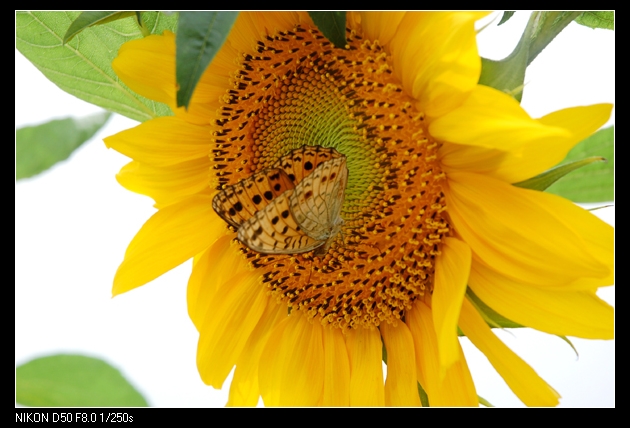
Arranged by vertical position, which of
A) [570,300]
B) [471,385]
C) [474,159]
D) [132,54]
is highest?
[132,54]

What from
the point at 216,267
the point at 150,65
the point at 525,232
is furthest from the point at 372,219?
the point at 150,65

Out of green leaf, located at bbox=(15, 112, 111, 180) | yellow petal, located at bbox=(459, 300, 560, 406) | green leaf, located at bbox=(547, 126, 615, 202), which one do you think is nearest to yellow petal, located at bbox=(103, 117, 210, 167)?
green leaf, located at bbox=(15, 112, 111, 180)

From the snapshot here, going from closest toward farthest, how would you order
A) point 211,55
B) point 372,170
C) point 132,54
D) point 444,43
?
point 211,55
point 444,43
point 372,170
point 132,54

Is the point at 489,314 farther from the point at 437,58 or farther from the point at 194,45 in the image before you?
the point at 194,45

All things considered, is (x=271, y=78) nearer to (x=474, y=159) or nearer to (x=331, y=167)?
(x=331, y=167)

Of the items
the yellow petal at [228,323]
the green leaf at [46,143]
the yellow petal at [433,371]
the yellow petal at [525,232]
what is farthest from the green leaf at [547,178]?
the green leaf at [46,143]

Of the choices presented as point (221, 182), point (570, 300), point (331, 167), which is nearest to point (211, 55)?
point (331, 167)

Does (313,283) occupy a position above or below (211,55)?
below

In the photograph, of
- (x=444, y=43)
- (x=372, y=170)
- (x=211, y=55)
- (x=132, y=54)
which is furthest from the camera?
(x=132, y=54)
